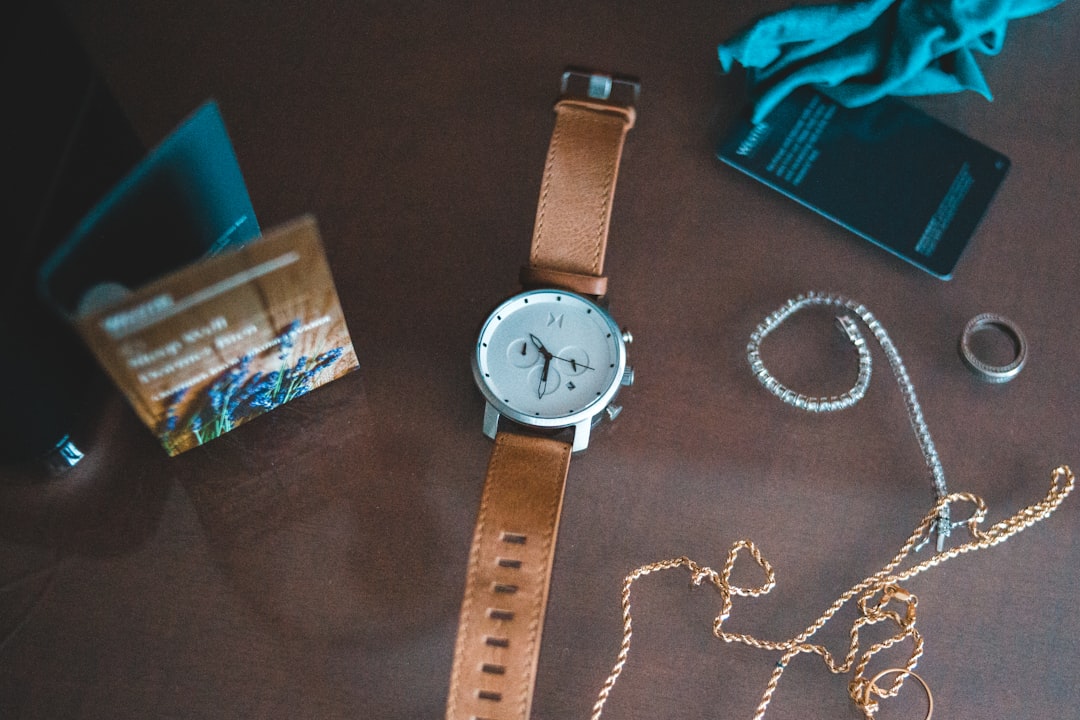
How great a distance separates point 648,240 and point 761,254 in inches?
3.2

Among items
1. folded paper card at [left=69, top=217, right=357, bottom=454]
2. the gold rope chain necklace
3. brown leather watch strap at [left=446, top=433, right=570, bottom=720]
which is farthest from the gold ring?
folded paper card at [left=69, top=217, right=357, bottom=454]

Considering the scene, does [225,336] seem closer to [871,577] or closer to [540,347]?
[540,347]

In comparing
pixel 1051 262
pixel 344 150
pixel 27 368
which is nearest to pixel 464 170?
pixel 344 150

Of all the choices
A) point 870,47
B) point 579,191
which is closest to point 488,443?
point 579,191

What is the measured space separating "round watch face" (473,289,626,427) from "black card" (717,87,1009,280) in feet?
0.64

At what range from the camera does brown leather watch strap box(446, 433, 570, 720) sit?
55 centimetres

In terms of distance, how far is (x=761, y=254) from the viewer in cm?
70

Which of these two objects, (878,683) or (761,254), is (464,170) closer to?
(761,254)

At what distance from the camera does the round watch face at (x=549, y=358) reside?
1.96 ft

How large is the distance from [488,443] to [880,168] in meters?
0.36

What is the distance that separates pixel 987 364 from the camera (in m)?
0.67

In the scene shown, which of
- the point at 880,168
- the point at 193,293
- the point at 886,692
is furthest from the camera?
the point at 880,168

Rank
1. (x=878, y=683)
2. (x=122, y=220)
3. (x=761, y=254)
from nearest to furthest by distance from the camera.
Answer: (x=122, y=220) < (x=878, y=683) < (x=761, y=254)

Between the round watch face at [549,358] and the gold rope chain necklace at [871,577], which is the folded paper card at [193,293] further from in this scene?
the gold rope chain necklace at [871,577]
